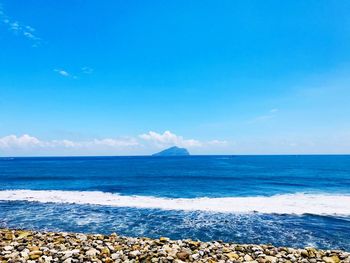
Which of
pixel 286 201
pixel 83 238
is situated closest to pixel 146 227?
pixel 83 238

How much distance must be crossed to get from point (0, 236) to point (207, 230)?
1096 centimetres

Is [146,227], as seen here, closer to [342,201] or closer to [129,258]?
[129,258]

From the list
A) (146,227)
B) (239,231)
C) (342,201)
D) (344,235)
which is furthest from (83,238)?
(342,201)

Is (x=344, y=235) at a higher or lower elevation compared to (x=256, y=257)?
lower

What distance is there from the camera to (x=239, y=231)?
17250mm

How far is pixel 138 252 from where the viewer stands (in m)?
10.8

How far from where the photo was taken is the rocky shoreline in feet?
33.0

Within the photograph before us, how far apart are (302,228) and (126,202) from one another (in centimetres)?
1642

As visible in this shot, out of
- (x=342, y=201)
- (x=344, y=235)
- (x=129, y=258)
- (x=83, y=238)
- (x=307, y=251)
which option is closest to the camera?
(x=129, y=258)

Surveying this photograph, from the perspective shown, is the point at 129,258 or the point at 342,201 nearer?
the point at 129,258

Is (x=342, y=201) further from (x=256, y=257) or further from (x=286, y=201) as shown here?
(x=256, y=257)

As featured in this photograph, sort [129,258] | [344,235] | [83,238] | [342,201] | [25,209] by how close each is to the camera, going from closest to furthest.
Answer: [129,258] < [83,238] < [344,235] < [25,209] < [342,201]

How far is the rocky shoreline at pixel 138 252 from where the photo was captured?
33.0 feet

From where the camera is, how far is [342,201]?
28.2 meters
